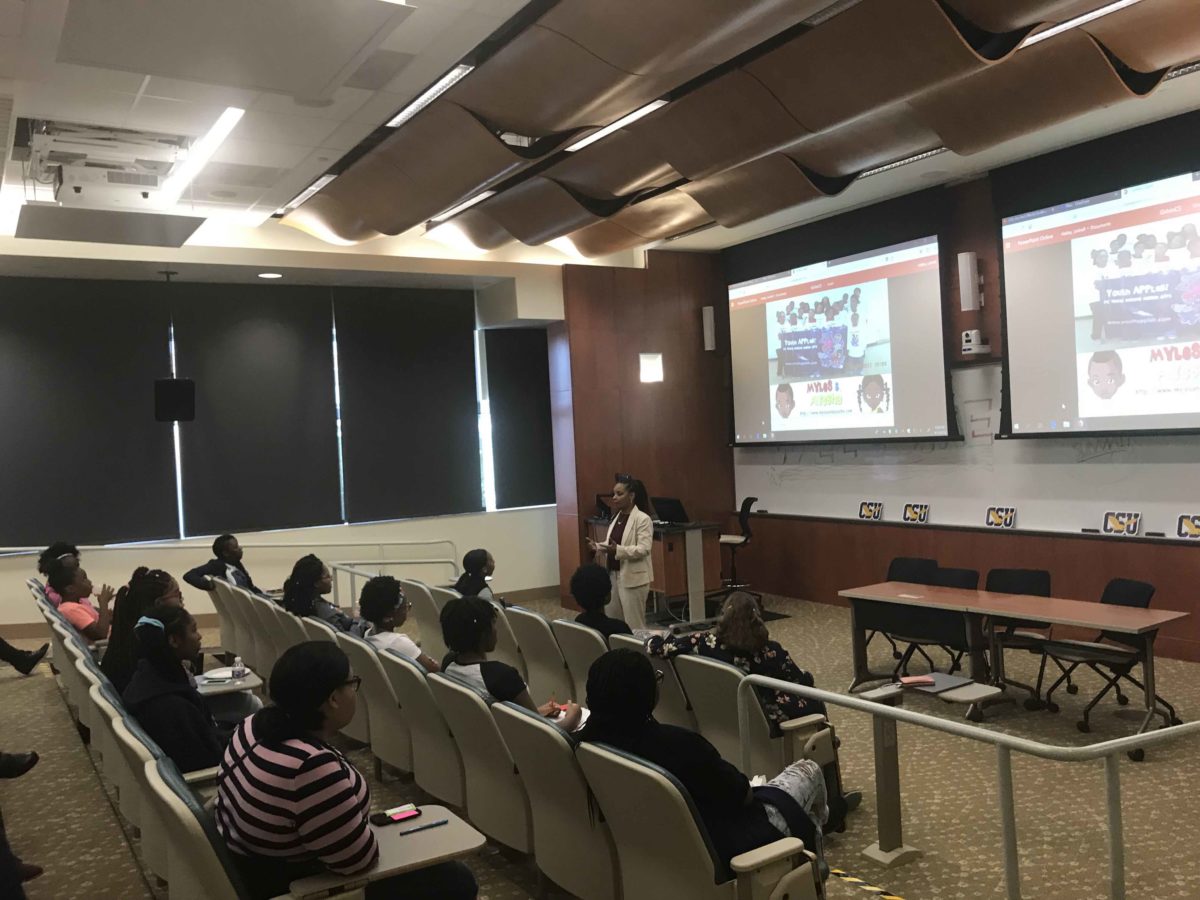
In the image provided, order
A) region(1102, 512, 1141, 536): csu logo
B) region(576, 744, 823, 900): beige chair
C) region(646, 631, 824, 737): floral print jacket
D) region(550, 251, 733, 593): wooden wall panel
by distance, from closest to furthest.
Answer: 1. region(576, 744, 823, 900): beige chair
2. region(646, 631, 824, 737): floral print jacket
3. region(1102, 512, 1141, 536): csu logo
4. region(550, 251, 733, 593): wooden wall panel

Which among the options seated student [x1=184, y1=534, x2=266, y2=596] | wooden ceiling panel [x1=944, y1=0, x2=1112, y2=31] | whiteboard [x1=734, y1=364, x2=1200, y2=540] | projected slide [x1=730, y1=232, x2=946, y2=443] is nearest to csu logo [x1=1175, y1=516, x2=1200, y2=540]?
whiteboard [x1=734, y1=364, x2=1200, y2=540]

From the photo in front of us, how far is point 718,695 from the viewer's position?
3.87m

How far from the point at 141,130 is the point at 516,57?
2734mm

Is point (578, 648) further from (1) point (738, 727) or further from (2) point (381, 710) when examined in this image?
(1) point (738, 727)

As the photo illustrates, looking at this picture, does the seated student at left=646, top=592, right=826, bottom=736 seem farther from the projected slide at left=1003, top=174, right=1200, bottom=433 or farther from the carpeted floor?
the projected slide at left=1003, top=174, right=1200, bottom=433

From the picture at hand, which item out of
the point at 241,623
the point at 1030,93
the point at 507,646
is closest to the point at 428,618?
the point at 507,646

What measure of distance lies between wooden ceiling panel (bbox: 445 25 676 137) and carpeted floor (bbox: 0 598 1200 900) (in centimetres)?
385

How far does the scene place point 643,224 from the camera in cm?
872

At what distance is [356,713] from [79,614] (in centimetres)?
304

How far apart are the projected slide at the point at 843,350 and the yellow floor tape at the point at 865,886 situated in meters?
5.69

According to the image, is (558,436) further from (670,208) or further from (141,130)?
(141,130)

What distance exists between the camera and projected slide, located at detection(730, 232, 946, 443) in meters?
8.56

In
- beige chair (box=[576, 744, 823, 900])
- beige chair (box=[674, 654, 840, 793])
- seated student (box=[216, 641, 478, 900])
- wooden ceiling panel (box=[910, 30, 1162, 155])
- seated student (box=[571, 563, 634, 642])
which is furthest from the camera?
wooden ceiling panel (box=[910, 30, 1162, 155])

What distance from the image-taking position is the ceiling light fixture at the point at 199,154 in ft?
19.5
